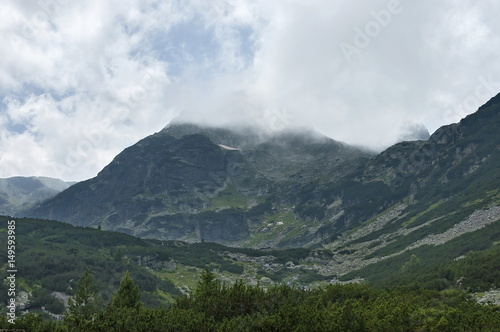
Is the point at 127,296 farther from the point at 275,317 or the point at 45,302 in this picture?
the point at 45,302

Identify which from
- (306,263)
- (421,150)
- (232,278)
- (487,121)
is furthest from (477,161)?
(232,278)

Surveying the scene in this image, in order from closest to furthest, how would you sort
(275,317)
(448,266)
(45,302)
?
(275,317) < (448,266) < (45,302)

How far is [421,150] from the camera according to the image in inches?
7293

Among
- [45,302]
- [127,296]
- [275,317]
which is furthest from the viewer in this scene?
[45,302]

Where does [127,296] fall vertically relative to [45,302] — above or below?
below

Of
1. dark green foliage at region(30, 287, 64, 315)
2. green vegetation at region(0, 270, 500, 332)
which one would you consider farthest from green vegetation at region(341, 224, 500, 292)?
dark green foliage at region(30, 287, 64, 315)

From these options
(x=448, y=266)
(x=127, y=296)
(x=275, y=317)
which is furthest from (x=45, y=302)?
(x=448, y=266)

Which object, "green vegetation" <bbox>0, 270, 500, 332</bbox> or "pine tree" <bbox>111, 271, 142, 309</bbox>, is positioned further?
"pine tree" <bbox>111, 271, 142, 309</bbox>

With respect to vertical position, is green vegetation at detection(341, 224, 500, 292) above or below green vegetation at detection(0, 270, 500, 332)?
below

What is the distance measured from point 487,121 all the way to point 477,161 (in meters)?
28.2

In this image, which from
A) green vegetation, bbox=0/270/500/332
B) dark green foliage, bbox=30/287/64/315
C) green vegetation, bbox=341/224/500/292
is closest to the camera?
green vegetation, bbox=0/270/500/332

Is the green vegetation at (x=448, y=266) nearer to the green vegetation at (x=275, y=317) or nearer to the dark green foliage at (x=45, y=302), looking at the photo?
the green vegetation at (x=275, y=317)

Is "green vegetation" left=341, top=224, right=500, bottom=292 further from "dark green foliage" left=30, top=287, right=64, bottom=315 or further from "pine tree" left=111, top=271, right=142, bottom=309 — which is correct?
"dark green foliage" left=30, top=287, right=64, bottom=315

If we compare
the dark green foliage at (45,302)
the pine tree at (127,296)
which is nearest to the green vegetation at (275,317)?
the pine tree at (127,296)
